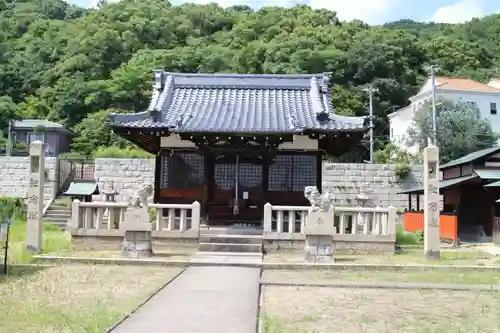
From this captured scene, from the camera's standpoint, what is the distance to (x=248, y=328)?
5.89m

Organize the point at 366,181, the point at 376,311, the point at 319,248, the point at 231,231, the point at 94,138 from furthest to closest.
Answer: the point at 94,138 < the point at 366,181 < the point at 231,231 < the point at 319,248 < the point at 376,311

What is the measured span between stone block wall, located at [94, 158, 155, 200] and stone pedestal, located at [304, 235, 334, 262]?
1589 cm

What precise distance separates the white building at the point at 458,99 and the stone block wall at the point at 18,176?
30.7 metres

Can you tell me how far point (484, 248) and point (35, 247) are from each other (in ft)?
48.8

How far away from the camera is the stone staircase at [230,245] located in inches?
532

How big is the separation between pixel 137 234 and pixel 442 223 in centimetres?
1424

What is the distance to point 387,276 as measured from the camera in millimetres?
11031

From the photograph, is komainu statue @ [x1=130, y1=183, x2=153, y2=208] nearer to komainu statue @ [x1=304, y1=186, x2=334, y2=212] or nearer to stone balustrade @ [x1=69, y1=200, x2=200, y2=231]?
stone balustrade @ [x1=69, y1=200, x2=200, y2=231]

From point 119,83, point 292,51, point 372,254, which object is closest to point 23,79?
point 119,83

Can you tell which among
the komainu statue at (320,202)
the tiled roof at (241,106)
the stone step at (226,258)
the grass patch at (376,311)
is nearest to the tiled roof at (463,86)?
the tiled roof at (241,106)

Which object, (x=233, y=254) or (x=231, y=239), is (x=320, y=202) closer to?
(x=233, y=254)

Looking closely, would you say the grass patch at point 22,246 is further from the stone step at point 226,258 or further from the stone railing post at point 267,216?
the stone railing post at point 267,216

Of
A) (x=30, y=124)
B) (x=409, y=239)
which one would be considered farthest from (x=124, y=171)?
(x=30, y=124)

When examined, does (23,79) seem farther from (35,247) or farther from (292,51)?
(35,247)
